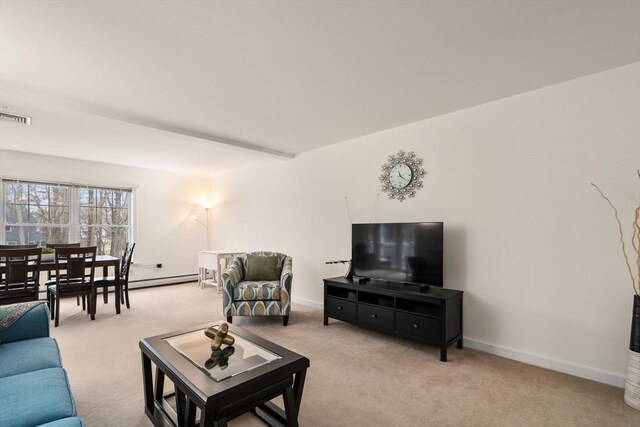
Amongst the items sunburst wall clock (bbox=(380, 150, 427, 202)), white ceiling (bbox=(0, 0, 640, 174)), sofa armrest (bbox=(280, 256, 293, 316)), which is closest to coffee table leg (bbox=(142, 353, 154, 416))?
sofa armrest (bbox=(280, 256, 293, 316))

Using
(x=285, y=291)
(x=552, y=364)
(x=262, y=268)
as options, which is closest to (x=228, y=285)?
(x=262, y=268)

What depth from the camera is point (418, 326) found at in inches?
119

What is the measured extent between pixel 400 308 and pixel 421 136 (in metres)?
1.92

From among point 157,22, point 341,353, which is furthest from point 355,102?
point 341,353

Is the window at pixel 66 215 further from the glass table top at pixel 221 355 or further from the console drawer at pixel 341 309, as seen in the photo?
the glass table top at pixel 221 355

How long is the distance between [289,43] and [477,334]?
10.2 ft

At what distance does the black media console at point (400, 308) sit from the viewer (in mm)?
2902

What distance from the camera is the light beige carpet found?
6.57 feet

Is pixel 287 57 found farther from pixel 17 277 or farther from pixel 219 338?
pixel 17 277

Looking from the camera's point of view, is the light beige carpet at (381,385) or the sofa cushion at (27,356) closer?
the sofa cushion at (27,356)

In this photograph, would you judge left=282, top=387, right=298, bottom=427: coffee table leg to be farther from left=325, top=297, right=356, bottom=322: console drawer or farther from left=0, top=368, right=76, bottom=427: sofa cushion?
left=325, top=297, right=356, bottom=322: console drawer

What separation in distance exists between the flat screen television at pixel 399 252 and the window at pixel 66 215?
4.84 metres

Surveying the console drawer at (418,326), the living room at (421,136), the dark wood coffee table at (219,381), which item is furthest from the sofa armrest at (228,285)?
the console drawer at (418,326)

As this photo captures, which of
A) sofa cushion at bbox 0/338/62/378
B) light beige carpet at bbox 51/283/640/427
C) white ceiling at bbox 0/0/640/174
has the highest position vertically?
white ceiling at bbox 0/0/640/174
